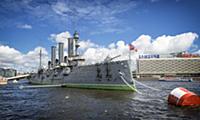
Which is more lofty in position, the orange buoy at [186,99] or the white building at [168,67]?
the white building at [168,67]

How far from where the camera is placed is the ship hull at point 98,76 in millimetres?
42188

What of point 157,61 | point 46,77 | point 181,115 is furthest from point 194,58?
point 181,115

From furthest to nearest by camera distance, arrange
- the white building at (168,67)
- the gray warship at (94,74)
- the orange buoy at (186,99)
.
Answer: the white building at (168,67), the gray warship at (94,74), the orange buoy at (186,99)

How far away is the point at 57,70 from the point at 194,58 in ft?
470

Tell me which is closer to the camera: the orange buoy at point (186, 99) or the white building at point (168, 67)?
the orange buoy at point (186, 99)

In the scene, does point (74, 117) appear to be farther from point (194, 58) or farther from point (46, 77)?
point (194, 58)

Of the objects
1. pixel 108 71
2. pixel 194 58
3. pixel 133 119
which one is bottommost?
pixel 133 119

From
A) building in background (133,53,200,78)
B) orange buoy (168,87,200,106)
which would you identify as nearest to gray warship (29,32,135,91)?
orange buoy (168,87,200,106)

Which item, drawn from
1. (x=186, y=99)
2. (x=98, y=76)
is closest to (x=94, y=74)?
(x=98, y=76)

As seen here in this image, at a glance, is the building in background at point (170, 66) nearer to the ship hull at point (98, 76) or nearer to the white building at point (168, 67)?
the white building at point (168, 67)

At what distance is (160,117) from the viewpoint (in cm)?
1741

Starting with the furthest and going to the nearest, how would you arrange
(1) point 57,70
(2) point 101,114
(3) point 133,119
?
1. (1) point 57,70
2. (2) point 101,114
3. (3) point 133,119

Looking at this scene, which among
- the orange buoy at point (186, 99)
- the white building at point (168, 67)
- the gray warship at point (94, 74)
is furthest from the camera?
the white building at point (168, 67)

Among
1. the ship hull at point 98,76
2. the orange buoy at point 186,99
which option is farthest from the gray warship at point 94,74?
the orange buoy at point 186,99
